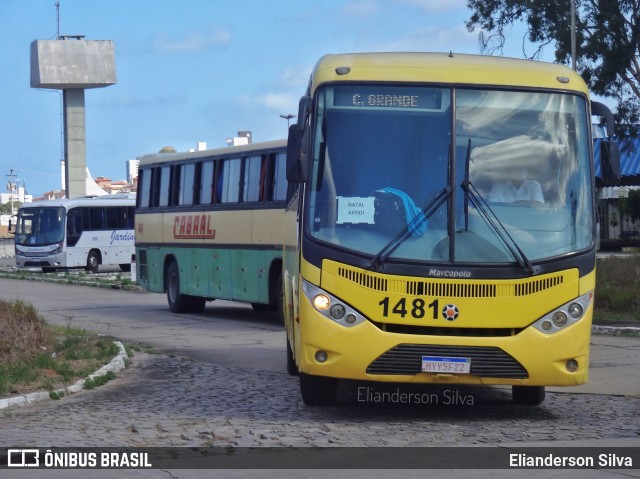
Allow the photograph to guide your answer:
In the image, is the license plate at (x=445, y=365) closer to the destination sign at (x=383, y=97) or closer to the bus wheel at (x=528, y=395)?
the bus wheel at (x=528, y=395)

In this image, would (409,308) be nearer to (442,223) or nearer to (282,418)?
(442,223)

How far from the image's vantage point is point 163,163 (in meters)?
26.7

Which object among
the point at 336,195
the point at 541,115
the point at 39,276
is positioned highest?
the point at 541,115

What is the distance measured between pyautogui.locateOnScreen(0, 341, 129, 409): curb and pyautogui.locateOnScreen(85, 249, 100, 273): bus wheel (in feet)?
113

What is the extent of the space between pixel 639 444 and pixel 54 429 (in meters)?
4.83

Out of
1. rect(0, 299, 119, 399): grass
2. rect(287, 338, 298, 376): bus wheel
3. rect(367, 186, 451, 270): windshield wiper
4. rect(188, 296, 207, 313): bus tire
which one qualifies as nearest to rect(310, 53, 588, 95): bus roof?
rect(367, 186, 451, 270): windshield wiper

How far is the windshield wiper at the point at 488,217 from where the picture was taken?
10.6 meters

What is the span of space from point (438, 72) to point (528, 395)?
10.8ft

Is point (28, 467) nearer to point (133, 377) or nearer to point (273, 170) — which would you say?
point (133, 377)

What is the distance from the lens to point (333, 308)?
10500mm

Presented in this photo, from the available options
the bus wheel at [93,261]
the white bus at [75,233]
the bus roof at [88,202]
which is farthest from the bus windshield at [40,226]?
the bus wheel at [93,261]
